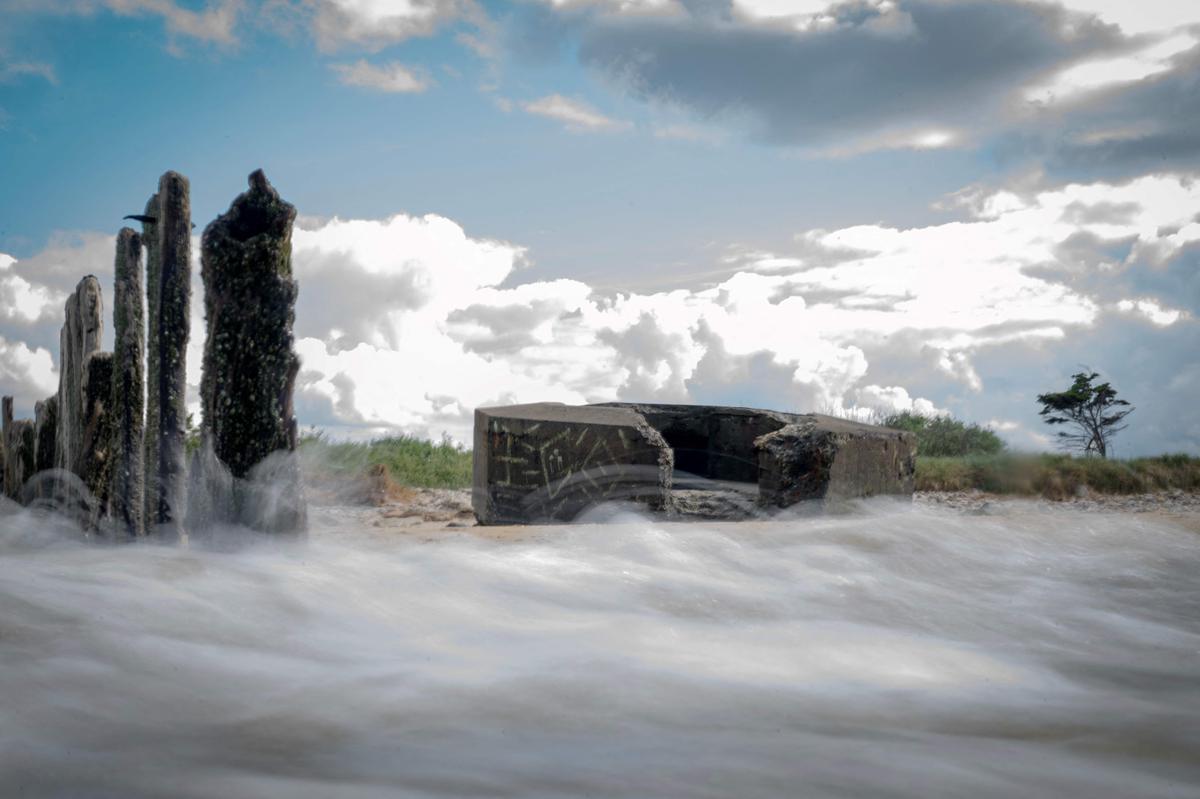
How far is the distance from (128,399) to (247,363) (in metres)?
1.02

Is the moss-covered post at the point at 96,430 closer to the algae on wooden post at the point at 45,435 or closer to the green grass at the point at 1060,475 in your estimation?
the algae on wooden post at the point at 45,435

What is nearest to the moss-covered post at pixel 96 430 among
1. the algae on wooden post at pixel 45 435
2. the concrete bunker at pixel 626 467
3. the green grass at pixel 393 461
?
the algae on wooden post at pixel 45 435

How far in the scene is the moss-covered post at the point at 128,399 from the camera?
5871mm

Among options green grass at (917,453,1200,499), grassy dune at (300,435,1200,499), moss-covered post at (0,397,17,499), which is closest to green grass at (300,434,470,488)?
grassy dune at (300,435,1200,499)

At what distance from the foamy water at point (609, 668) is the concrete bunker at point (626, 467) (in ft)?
7.01

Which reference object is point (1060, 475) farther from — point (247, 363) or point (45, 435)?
point (45, 435)

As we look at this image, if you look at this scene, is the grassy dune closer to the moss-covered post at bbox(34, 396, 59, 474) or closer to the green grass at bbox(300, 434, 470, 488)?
the green grass at bbox(300, 434, 470, 488)

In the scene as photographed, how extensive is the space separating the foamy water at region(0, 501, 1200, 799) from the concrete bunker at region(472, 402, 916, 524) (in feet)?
7.01

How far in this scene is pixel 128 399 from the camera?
5.87 meters

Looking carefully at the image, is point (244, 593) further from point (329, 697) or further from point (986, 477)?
point (986, 477)

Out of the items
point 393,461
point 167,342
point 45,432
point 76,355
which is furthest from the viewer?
point 393,461

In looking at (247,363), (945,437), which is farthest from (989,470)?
(247,363)

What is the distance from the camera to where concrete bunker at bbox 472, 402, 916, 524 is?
8031 millimetres

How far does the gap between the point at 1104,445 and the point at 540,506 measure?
1452 centimetres
